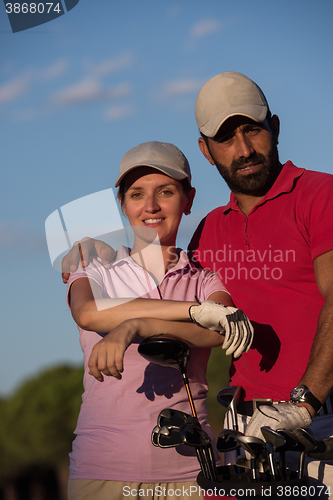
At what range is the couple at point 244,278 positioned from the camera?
2.53 metres

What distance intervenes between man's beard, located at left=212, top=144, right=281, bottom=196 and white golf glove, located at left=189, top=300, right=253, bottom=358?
109 centimetres

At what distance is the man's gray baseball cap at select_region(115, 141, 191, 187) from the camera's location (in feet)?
9.64

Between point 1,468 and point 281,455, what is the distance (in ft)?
98.3

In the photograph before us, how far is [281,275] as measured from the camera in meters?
3.02

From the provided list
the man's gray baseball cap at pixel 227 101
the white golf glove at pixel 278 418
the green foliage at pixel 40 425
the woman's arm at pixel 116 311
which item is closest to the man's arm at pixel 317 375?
the white golf glove at pixel 278 418

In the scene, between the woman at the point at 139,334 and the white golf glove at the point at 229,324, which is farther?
the woman at the point at 139,334

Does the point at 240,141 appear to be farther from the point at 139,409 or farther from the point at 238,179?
the point at 139,409

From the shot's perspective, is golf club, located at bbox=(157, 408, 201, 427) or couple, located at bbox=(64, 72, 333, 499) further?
couple, located at bbox=(64, 72, 333, 499)

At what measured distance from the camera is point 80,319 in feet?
8.55

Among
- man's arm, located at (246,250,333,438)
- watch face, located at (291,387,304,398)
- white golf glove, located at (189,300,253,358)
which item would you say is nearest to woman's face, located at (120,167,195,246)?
white golf glove, located at (189,300,253,358)

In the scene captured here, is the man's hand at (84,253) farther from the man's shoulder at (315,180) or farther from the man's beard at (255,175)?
the man's shoulder at (315,180)

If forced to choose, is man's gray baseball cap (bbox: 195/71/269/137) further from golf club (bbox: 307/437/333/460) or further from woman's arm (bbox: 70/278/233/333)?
golf club (bbox: 307/437/333/460)

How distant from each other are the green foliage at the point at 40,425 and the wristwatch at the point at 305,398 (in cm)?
2594

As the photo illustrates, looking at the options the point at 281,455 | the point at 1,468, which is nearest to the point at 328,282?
the point at 281,455
